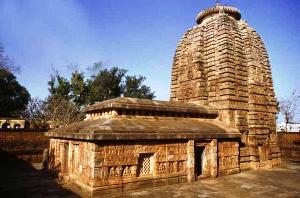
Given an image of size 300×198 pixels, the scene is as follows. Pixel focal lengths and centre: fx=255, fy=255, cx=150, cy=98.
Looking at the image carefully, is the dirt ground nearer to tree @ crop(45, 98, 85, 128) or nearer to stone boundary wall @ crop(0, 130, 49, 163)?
stone boundary wall @ crop(0, 130, 49, 163)

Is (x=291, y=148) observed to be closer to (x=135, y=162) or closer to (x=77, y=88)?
(x=135, y=162)

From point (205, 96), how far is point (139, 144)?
6752 mm

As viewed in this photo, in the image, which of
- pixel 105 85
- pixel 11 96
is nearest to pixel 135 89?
pixel 105 85

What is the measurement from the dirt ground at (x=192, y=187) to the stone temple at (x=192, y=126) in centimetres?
46

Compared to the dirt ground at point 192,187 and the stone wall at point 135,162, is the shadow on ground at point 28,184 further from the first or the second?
the stone wall at point 135,162

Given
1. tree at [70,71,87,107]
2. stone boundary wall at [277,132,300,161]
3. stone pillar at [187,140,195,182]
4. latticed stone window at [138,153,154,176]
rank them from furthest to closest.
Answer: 1. tree at [70,71,87,107]
2. stone boundary wall at [277,132,300,161]
3. stone pillar at [187,140,195,182]
4. latticed stone window at [138,153,154,176]

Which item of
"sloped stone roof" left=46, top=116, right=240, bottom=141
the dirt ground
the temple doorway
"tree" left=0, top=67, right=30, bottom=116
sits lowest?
the dirt ground

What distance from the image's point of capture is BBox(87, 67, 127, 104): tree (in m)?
37.5

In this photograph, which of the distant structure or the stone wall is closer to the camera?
the stone wall

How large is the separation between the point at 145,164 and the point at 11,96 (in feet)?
130

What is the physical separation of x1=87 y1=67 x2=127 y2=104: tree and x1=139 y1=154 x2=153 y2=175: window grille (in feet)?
94.4

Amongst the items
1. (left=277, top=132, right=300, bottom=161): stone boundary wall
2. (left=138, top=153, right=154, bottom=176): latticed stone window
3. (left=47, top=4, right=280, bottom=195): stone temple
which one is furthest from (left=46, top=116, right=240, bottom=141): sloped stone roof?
(left=277, top=132, right=300, bottom=161): stone boundary wall

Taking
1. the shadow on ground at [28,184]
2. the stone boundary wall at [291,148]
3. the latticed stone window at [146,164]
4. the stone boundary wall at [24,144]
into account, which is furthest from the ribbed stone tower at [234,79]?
the stone boundary wall at [24,144]

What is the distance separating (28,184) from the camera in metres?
9.79
